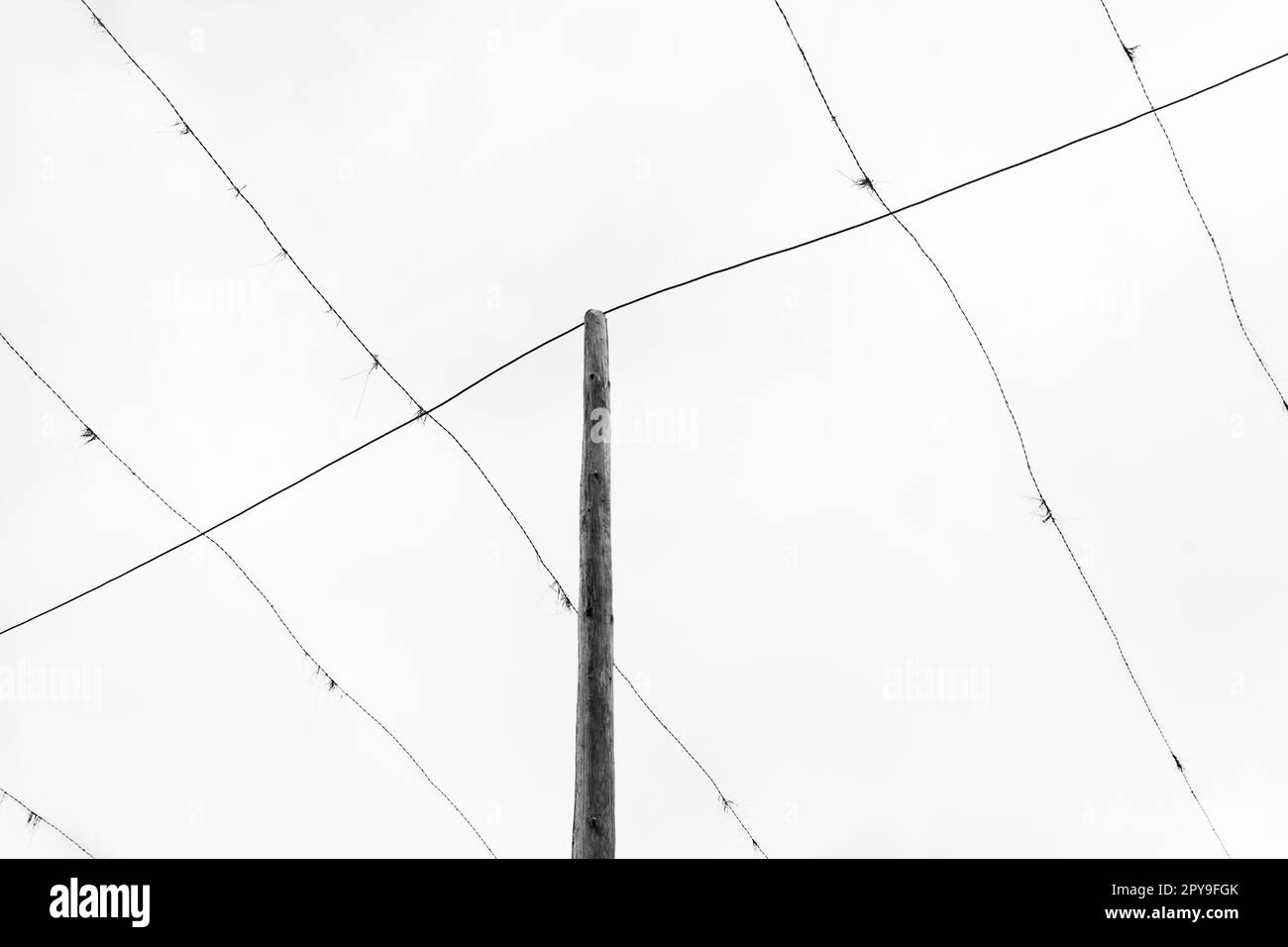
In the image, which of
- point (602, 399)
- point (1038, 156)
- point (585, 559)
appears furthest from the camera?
point (1038, 156)

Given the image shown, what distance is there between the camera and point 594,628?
568 cm

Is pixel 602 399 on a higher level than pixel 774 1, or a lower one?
lower

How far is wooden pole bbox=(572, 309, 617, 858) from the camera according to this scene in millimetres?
5207

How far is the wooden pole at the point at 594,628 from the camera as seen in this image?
5207 mm
